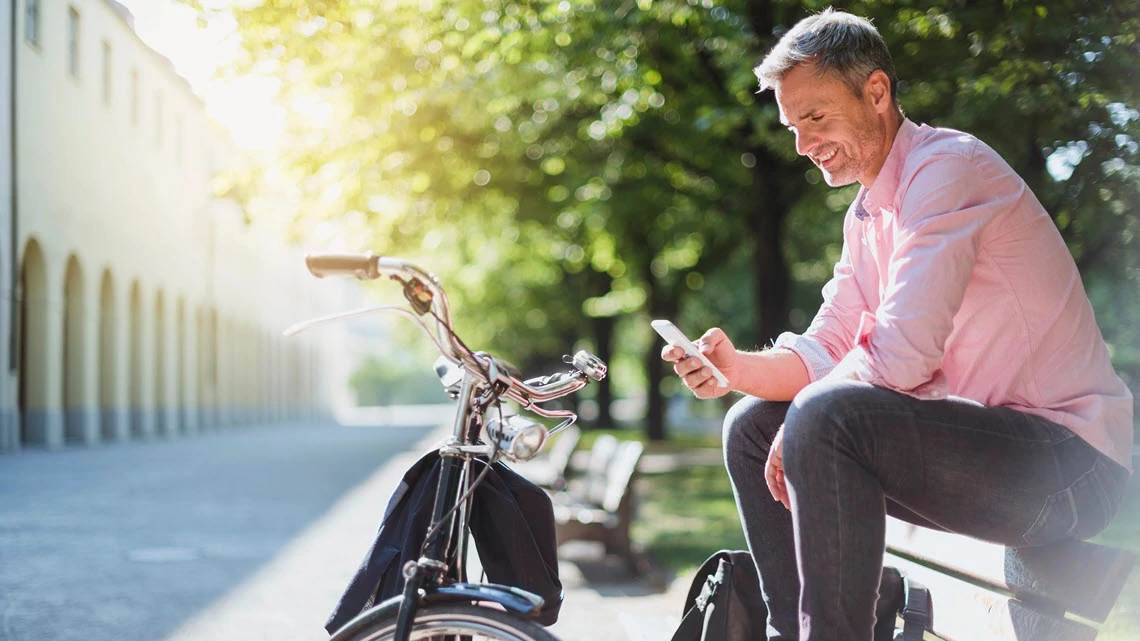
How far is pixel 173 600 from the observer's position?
678 cm

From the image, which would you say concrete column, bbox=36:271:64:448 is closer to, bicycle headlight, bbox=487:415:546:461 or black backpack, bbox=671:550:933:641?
black backpack, bbox=671:550:933:641

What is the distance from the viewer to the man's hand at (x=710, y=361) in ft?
9.73

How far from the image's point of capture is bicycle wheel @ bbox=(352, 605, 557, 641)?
2430 millimetres

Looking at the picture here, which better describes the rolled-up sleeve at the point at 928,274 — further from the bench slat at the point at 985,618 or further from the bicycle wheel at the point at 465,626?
the bicycle wheel at the point at 465,626

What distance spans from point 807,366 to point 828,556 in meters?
0.80

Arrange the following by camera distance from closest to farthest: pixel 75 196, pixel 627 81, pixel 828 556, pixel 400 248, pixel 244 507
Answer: pixel 828 556 < pixel 627 81 < pixel 244 507 < pixel 400 248 < pixel 75 196

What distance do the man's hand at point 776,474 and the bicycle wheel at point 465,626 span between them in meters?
0.63

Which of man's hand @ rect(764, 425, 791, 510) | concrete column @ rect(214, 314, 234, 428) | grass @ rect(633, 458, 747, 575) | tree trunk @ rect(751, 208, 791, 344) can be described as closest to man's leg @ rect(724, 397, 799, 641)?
man's hand @ rect(764, 425, 791, 510)

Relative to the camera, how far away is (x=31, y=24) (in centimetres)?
2016

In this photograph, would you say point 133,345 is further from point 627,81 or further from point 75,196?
point 627,81

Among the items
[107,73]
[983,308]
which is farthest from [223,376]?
[983,308]

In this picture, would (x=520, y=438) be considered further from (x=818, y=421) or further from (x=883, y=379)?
(x=883, y=379)

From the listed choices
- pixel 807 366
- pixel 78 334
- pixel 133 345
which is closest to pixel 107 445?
pixel 78 334

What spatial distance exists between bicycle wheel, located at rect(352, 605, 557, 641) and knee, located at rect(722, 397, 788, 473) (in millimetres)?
834
